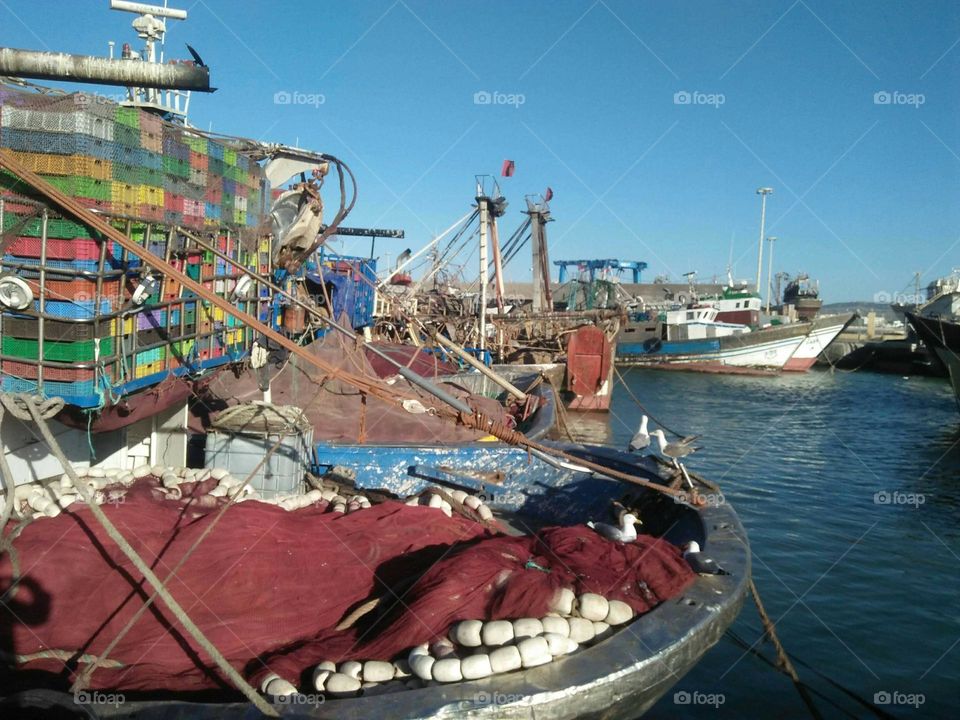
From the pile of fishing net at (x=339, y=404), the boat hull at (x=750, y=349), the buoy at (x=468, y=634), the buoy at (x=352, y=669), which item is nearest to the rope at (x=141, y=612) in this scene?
the buoy at (x=352, y=669)

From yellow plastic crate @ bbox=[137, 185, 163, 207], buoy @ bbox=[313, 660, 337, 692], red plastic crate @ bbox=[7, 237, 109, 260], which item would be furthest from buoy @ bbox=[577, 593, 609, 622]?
yellow plastic crate @ bbox=[137, 185, 163, 207]

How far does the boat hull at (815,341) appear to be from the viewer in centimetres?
3912

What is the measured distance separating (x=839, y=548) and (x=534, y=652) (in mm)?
8281

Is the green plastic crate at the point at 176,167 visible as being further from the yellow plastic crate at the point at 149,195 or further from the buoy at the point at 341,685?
the buoy at the point at 341,685

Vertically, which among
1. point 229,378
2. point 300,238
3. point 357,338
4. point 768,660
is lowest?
point 768,660

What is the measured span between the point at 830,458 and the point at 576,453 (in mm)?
10980

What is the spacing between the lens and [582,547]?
17.4 feet

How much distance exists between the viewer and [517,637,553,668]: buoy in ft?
13.1

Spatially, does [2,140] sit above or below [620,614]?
above

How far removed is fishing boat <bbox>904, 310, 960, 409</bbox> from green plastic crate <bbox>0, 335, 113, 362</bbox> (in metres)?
26.3

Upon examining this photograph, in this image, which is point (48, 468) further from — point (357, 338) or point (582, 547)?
point (582, 547)

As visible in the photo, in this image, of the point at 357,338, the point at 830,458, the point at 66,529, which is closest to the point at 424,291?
the point at 830,458

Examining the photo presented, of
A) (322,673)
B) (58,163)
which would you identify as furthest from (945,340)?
(58,163)

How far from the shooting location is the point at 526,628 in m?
4.16
